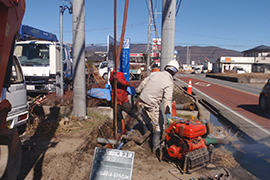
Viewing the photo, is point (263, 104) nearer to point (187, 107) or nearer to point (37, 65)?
point (187, 107)

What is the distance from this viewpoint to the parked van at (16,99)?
456 centimetres

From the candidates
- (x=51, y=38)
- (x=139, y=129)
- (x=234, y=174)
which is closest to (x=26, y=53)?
(x=51, y=38)

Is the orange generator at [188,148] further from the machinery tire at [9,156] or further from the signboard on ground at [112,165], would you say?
the machinery tire at [9,156]

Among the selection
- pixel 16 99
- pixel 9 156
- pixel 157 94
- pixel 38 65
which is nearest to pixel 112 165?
pixel 9 156

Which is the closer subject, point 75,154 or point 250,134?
point 75,154

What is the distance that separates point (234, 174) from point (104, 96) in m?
4.98

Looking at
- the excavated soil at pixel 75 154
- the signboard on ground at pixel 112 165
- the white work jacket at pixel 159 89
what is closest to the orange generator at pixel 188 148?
the excavated soil at pixel 75 154

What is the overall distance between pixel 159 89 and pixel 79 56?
2937 millimetres

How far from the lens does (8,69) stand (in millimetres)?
2732

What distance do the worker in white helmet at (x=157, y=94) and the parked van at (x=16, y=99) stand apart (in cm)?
274

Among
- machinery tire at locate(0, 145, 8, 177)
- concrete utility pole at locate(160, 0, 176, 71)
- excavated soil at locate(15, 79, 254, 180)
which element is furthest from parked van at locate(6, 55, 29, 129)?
concrete utility pole at locate(160, 0, 176, 71)

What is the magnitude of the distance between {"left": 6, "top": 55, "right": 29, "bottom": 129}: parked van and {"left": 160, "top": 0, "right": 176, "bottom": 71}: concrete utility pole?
4.12 m

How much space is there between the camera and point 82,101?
21.3ft

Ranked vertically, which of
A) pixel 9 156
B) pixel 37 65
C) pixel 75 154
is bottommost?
Answer: pixel 75 154
